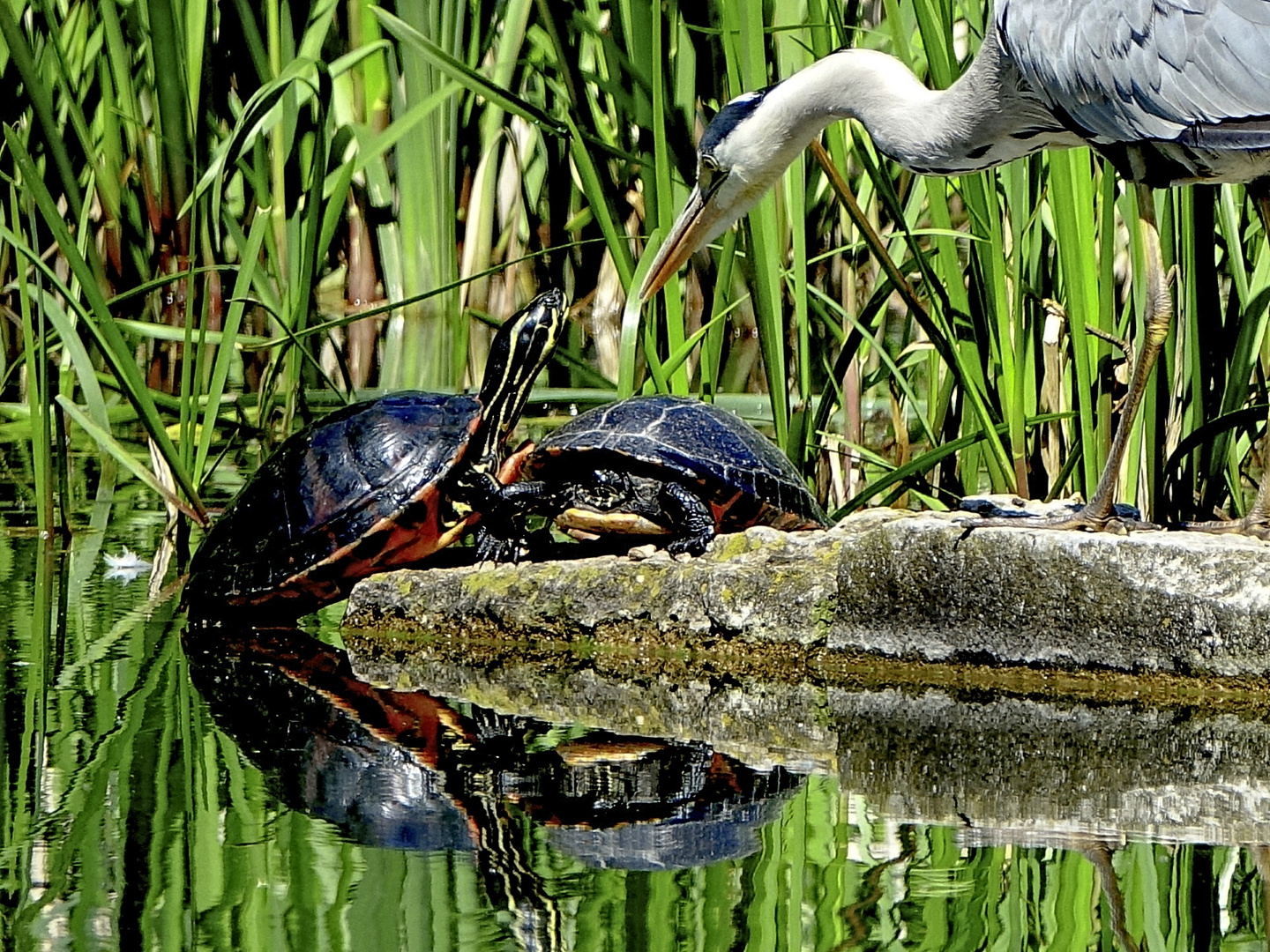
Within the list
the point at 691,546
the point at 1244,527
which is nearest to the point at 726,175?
the point at 691,546

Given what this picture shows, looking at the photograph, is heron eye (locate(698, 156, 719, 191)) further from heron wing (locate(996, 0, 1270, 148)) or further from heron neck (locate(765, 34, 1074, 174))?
heron wing (locate(996, 0, 1270, 148))

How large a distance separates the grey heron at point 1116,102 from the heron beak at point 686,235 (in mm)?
601

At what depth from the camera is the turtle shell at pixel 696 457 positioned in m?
4.81

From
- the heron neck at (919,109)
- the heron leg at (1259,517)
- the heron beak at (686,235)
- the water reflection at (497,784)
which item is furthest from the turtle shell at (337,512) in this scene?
the heron leg at (1259,517)

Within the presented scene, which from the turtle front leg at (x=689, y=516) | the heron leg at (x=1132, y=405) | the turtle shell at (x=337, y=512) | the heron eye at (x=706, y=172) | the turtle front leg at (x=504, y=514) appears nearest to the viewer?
the heron leg at (x=1132, y=405)

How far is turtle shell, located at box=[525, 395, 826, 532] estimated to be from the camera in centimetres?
481

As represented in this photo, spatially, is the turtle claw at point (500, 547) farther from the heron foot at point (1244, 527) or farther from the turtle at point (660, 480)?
the heron foot at point (1244, 527)

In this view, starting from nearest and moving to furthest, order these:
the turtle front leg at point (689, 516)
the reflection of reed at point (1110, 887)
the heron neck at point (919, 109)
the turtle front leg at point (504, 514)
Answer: the reflection of reed at point (1110, 887) < the heron neck at point (919, 109) < the turtle front leg at point (689, 516) < the turtle front leg at point (504, 514)

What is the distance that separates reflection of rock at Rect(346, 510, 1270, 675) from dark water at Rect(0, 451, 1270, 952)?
197 millimetres

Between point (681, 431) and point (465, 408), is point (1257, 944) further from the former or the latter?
point (465, 408)

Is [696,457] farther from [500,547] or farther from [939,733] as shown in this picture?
[939,733]

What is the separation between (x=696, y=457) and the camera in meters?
4.82

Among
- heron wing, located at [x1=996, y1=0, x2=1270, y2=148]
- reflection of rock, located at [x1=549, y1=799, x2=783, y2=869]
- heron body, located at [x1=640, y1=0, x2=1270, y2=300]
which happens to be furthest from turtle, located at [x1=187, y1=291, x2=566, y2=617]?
reflection of rock, located at [x1=549, y1=799, x2=783, y2=869]

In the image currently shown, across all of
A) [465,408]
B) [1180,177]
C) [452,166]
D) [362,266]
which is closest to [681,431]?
[465,408]
